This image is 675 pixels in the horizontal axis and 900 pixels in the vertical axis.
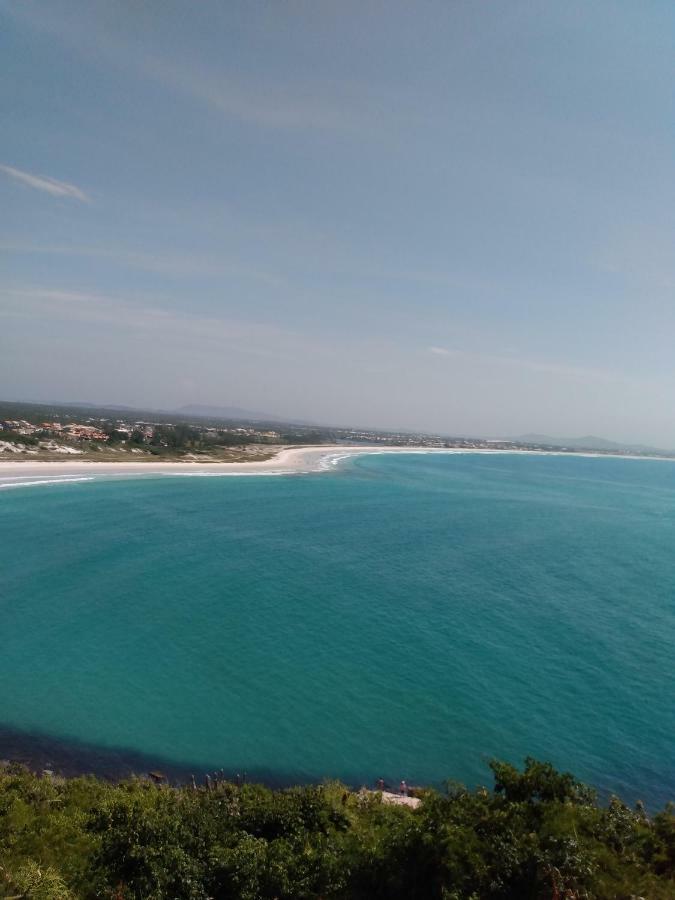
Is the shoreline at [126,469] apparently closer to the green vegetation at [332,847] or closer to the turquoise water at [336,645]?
the turquoise water at [336,645]

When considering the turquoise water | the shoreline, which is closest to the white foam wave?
the shoreline

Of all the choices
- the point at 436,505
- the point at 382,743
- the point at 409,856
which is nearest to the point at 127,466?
the point at 436,505

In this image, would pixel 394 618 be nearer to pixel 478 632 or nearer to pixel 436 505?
pixel 478 632

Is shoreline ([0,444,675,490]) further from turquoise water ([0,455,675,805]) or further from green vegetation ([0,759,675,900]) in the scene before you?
green vegetation ([0,759,675,900])

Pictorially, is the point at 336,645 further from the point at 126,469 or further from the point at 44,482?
the point at 126,469

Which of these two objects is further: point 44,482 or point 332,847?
point 44,482

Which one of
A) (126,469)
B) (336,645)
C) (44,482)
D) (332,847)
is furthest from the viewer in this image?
(126,469)

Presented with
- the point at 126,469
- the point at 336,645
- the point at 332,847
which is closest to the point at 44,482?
the point at 126,469
